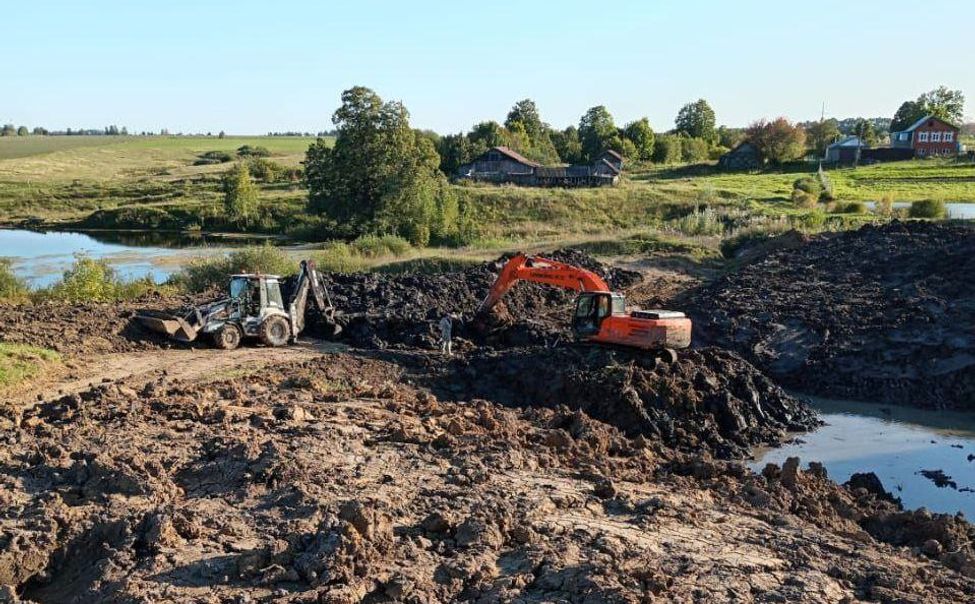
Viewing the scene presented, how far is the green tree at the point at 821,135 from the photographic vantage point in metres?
97.3

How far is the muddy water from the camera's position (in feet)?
45.7

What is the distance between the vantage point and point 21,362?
53.7 ft

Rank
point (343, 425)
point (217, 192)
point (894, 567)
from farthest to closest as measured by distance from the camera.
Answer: point (217, 192) < point (343, 425) < point (894, 567)

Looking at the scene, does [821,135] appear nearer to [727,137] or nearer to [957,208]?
[727,137]

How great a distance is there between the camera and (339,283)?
84.6ft

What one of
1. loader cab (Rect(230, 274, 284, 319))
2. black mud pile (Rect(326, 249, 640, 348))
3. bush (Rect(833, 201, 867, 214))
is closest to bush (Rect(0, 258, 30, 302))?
black mud pile (Rect(326, 249, 640, 348))

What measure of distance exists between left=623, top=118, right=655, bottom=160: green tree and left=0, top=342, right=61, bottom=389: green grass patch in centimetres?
8201

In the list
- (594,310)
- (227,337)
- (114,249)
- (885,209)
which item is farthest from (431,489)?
(114,249)

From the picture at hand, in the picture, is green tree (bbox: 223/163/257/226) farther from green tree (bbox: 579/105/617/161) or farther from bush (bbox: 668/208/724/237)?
green tree (bbox: 579/105/617/161)

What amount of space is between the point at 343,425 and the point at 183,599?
5.73m

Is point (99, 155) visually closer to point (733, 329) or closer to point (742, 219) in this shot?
point (742, 219)

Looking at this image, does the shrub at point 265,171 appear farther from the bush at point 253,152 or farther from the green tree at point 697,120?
the green tree at point 697,120

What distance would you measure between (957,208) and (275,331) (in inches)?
1768

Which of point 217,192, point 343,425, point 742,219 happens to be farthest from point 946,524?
point 217,192
